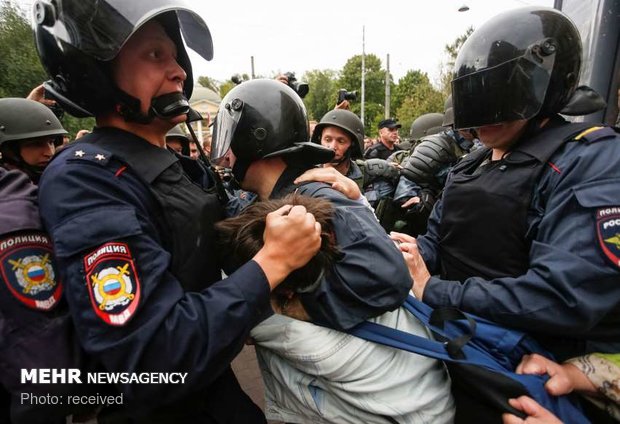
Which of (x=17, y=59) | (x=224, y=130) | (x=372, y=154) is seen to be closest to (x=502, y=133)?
(x=224, y=130)

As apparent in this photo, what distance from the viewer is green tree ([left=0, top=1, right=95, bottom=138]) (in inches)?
497

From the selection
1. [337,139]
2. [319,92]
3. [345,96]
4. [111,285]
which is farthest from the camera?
[319,92]

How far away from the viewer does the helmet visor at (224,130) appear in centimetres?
173

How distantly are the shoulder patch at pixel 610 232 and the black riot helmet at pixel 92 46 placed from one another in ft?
5.15

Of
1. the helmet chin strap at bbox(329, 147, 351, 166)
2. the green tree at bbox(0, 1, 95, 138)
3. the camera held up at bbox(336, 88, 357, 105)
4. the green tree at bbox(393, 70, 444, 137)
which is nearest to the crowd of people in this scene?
the helmet chin strap at bbox(329, 147, 351, 166)

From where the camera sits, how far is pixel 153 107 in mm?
1327

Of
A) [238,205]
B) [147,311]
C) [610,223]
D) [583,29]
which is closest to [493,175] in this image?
[610,223]

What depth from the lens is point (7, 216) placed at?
1023 mm

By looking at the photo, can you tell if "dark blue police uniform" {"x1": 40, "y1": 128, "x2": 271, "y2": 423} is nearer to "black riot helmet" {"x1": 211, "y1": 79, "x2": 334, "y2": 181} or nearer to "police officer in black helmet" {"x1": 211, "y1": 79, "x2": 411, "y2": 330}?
"police officer in black helmet" {"x1": 211, "y1": 79, "x2": 411, "y2": 330}

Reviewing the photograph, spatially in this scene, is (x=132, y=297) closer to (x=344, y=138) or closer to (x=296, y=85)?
(x=296, y=85)

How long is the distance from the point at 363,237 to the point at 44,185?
1.09 meters

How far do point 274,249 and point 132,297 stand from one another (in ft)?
1.43

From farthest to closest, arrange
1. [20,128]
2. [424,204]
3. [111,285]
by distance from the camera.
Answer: [424,204], [20,128], [111,285]

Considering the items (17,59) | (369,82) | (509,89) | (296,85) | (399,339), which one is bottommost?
(399,339)
